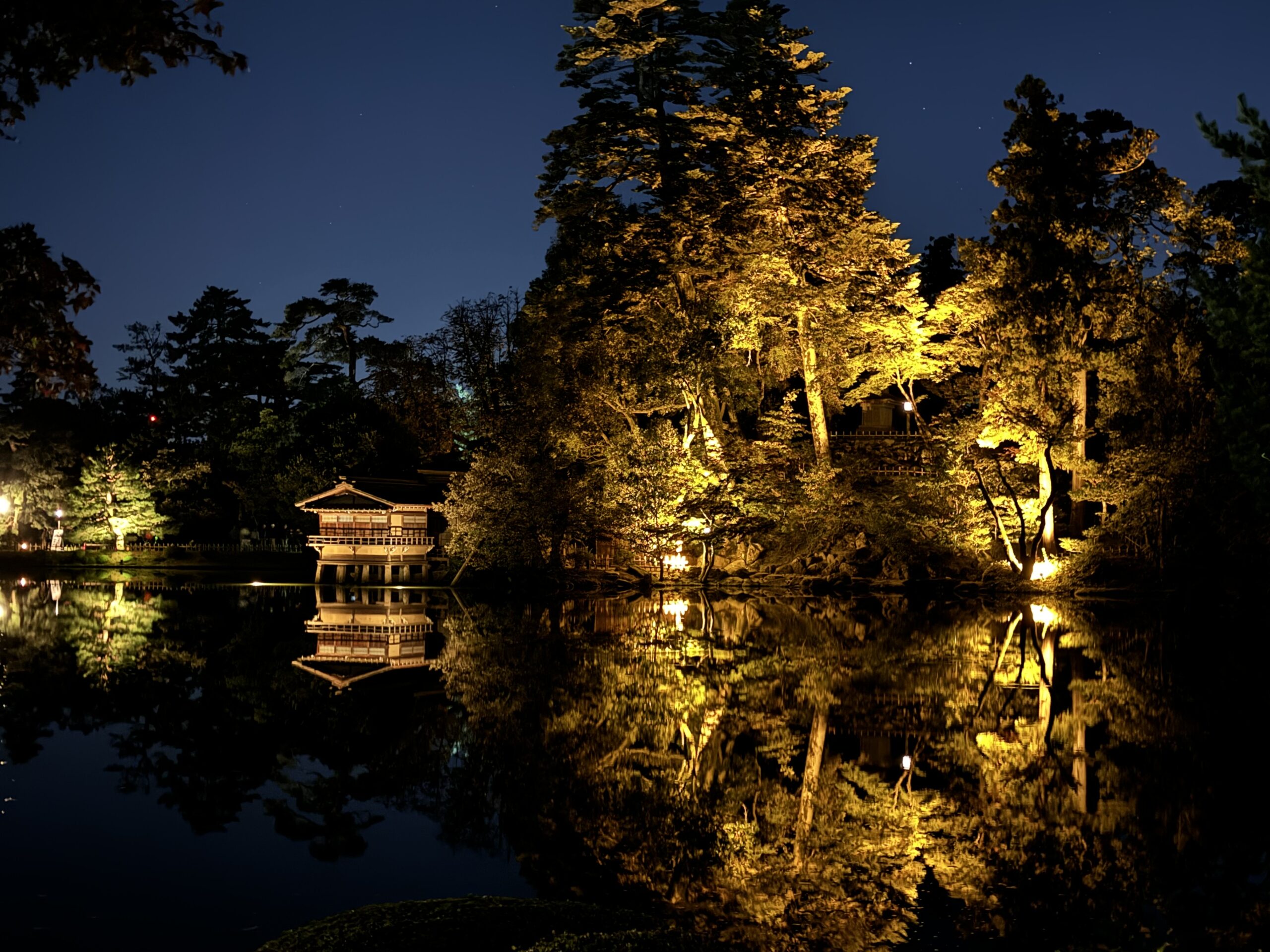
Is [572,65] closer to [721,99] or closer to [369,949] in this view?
[721,99]

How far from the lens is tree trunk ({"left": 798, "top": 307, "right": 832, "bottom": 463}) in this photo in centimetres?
3234

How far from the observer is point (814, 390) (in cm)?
3262

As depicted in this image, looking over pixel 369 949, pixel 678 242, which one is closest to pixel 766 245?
pixel 678 242

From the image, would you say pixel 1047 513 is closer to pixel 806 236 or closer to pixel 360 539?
pixel 806 236

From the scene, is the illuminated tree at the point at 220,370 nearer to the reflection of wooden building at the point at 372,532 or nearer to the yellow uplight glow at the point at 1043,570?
the reflection of wooden building at the point at 372,532

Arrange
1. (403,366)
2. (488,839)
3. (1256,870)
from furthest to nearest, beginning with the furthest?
(403,366), (488,839), (1256,870)

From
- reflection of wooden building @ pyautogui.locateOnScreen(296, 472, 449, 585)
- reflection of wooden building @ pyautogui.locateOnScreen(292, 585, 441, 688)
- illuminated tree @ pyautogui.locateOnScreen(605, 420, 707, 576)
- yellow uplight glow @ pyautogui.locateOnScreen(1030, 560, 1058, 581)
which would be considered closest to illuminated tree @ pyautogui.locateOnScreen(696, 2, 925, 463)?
illuminated tree @ pyautogui.locateOnScreen(605, 420, 707, 576)

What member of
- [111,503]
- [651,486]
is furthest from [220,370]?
[651,486]

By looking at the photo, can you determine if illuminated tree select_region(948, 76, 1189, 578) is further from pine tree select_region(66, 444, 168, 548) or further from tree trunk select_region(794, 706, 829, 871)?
pine tree select_region(66, 444, 168, 548)

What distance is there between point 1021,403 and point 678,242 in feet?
37.9

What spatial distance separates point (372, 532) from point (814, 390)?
18.3m

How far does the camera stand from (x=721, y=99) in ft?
111

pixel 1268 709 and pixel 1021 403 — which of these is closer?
pixel 1268 709

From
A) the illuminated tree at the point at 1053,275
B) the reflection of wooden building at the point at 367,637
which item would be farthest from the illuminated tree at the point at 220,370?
the illuminated tree at the point at 1053,275
